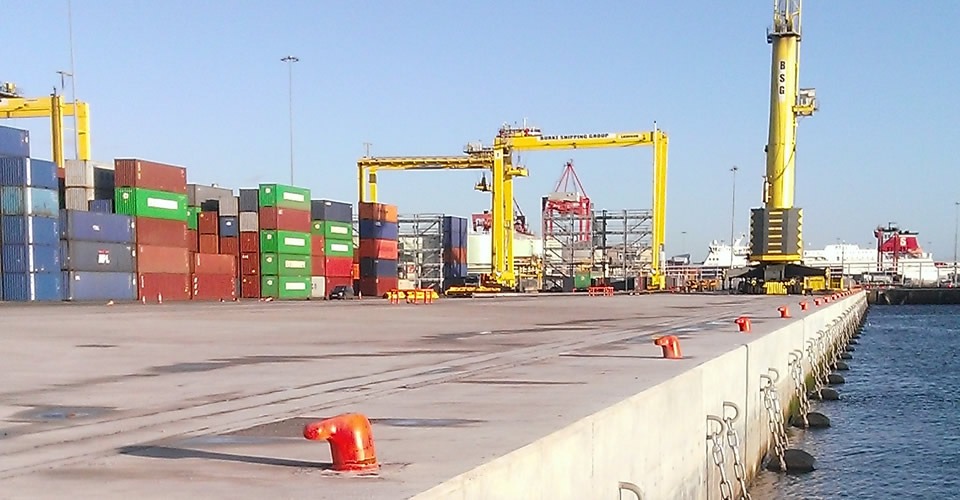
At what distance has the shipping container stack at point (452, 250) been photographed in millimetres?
98250

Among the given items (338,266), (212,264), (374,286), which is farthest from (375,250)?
(212,264)

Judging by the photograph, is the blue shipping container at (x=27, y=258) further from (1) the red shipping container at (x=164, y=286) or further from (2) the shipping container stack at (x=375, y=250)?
(2) the shipping container stack at (x=375, y=250)

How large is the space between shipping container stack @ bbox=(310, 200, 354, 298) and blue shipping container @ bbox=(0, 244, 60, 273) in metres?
26.4

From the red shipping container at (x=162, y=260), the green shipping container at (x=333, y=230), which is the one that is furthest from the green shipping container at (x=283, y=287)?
the red shipping container at (x=162, y=260)

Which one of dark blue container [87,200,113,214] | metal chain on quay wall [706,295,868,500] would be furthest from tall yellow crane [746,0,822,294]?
dark blue container [87,200,113,214]

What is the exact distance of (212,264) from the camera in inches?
2451

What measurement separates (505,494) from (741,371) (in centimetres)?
1035

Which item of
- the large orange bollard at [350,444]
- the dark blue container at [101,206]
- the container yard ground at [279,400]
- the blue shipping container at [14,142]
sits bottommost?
the container yard ground at [279,400]

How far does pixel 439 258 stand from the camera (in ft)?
321

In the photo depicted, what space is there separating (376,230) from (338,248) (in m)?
6.85

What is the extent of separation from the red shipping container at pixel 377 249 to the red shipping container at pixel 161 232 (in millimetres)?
25201

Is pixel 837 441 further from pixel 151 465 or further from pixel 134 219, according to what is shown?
pixel 134 219

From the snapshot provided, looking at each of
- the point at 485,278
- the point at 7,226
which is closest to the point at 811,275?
the point at 485,278

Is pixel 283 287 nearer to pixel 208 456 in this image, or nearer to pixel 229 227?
pixel 229 227
